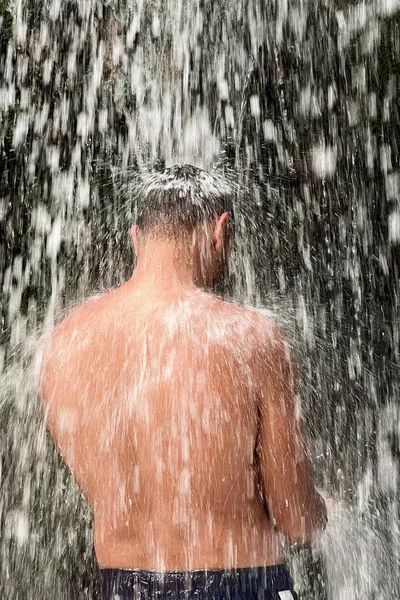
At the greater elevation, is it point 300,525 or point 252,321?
point 252,321

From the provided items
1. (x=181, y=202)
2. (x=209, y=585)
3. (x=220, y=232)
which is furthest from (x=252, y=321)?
(x=209, y=585)

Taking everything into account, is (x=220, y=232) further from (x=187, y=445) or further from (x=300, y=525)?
(x=300, y=525)

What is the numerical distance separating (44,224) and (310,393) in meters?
1.94

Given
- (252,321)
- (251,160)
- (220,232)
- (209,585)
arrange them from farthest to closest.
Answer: (251,160)
(220,232)
(252,321)
(209,585)

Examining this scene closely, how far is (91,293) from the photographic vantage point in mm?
4523

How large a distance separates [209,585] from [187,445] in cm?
34

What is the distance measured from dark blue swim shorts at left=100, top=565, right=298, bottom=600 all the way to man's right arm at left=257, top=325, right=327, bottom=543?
0.42 ft

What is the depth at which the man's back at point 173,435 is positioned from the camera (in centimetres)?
193

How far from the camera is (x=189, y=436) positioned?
193 cm

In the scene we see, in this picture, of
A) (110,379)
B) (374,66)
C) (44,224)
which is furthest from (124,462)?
(374,66)

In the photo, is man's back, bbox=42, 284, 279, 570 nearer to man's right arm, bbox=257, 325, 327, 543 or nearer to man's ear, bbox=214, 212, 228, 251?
man's right arm, bbox=257, 325, 327, 543

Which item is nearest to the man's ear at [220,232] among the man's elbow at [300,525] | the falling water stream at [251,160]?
the man's elbow at [300,525]

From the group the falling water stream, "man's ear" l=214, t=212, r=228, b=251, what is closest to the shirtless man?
"man's ear" l=214, t=212, r=228, b=251

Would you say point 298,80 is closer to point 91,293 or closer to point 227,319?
point 91,293
